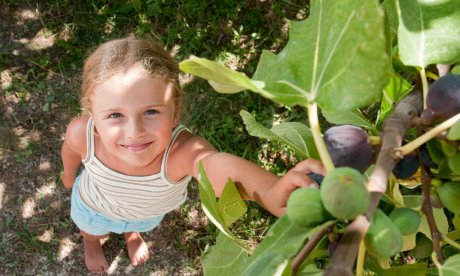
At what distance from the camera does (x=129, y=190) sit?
2.41 meters

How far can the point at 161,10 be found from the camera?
3639mm

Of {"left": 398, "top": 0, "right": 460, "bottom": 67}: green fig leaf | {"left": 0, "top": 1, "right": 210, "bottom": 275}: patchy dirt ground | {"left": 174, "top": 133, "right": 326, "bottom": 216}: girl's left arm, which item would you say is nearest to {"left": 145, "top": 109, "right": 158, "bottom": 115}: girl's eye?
{"left": 174, "top": 133, "right": 326, "bottom": 216}: girl's left arm

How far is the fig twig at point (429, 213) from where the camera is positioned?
36.3 inches

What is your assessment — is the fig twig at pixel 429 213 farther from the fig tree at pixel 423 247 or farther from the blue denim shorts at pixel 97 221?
the blue denim shorts at pixel 97 221

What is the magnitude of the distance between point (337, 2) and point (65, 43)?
3096 mm

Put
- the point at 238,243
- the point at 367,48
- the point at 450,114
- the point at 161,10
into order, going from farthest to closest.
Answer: the point at 161,10
the point at 238,243
the point at 450,114
the point at 367,48

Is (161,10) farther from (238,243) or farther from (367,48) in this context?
(367,48)

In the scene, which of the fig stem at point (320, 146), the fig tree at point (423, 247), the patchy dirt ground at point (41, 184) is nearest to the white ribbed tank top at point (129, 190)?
the patchy dirt ground at point (41, 184)

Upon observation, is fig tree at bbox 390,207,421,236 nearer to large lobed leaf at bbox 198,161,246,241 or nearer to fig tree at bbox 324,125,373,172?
fig tree at bbox 324,125,373,172

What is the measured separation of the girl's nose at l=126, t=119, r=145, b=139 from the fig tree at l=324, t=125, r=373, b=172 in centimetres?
116

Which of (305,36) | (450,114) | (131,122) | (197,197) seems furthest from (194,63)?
(197,197)

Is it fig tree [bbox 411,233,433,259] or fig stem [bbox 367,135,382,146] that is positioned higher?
fig stem [bbox 367,135,382,146]

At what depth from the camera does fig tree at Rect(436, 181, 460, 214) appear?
3.14 feet

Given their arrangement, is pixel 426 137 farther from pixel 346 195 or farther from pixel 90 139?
pixel 90 139
